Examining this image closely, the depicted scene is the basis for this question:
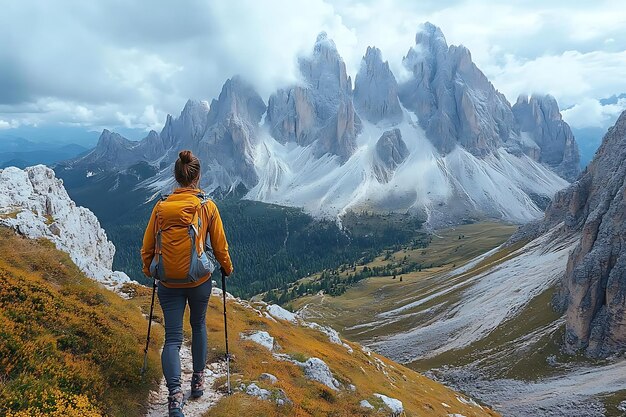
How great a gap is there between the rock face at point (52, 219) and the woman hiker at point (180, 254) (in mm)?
13500

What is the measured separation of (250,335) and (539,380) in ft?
234

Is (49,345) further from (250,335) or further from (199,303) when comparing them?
(250,335)

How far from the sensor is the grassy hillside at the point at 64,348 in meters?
9.31

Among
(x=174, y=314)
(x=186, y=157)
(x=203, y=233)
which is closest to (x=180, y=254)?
(x=203, y=233)

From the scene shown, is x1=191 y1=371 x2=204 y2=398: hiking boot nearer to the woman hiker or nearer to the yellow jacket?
the woman hiker

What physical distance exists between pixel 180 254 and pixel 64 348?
538 centimetres

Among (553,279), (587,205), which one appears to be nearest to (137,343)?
(553,279)

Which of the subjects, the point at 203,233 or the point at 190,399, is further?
the point at 190,399

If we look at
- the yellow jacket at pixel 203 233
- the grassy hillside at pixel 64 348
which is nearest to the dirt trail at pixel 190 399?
the grassy hillside at pixel 64 348

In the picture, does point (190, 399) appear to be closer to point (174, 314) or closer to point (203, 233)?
point (174, 314)

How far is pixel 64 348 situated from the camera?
38.8 ft

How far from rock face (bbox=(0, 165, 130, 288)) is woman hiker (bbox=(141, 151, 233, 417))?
44.3 ft

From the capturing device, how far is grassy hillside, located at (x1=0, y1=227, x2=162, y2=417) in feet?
30.6

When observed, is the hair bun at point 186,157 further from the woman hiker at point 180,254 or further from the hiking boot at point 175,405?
the hiking boot at point 175,405
